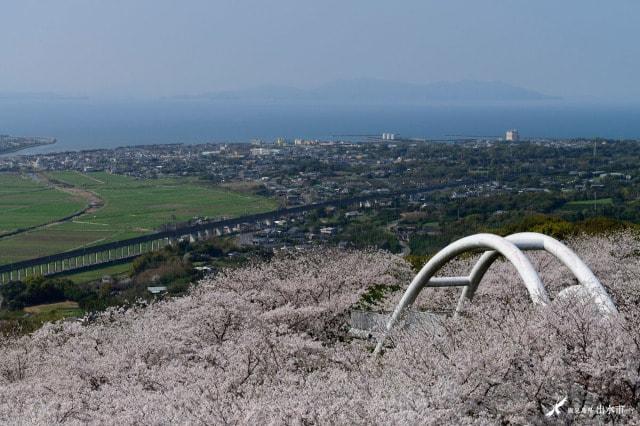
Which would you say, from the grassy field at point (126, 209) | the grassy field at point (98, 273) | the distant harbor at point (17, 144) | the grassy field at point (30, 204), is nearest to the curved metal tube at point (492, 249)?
the grassy field at point (98, 273)

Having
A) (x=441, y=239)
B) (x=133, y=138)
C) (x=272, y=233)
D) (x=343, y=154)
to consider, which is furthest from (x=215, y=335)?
(x=133, y=138)

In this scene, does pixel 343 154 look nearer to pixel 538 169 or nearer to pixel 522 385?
pixel 538 169

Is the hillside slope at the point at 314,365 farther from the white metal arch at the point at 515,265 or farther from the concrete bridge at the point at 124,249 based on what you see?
the concrete bridge at the point at 124,249

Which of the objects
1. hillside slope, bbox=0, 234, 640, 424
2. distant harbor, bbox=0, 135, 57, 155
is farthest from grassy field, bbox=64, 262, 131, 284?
distant harbor, bbox=0, 135, 57, 155

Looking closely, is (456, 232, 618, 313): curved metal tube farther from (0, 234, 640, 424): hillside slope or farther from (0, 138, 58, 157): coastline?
(0, 138, 58, 157): coastline

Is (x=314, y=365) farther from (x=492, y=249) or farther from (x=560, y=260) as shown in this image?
(x=560, y=260)

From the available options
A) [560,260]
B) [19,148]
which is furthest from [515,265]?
[19,148]
